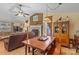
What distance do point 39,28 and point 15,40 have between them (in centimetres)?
38

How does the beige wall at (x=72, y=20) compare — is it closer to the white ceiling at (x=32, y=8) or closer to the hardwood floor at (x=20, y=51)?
the white ceiling at (x=32, y=8)

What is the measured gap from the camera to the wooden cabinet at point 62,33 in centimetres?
228

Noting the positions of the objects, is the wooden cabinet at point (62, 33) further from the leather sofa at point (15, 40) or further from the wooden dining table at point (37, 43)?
the leather sofa at point (15, 40)

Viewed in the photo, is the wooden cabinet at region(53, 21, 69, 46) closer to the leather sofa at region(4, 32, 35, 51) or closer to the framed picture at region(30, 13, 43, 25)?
the framed picture at region(30, 13, 43, 25)

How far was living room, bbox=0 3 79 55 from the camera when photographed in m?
2.26

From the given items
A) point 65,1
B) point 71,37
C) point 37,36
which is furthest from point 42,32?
point 65,1

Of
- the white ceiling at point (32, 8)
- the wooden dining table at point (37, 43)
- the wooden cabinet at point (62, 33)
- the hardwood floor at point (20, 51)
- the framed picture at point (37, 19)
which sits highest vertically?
the white ceiling at point (32, 8)

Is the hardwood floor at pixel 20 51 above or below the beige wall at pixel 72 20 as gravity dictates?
below

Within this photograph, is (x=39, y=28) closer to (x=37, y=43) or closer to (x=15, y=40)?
(x=37, y=43)

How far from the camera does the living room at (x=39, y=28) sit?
89.0 inches

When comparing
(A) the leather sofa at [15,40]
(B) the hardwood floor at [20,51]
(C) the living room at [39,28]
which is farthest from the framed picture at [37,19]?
(B) the hardwood floor at [20,51]

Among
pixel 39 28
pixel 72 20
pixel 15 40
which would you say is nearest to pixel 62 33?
pixel 72 20

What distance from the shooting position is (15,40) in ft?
7.45

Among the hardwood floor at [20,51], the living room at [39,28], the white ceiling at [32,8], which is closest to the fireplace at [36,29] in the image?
the living room at [39,28]
